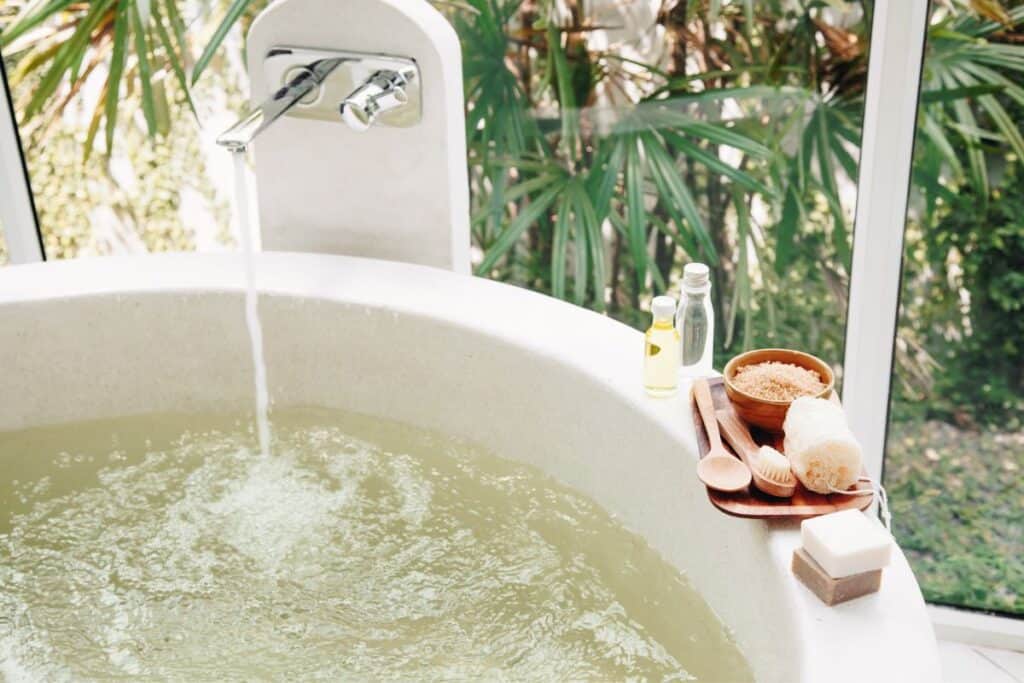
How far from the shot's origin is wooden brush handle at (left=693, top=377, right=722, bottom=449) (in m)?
1.43

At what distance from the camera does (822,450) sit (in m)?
1.29

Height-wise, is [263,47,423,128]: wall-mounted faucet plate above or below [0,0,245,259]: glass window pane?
above

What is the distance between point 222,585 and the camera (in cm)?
161

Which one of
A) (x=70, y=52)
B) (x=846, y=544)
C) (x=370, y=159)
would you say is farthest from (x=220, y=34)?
(x=846, y=544)

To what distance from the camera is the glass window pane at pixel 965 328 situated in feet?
7.13

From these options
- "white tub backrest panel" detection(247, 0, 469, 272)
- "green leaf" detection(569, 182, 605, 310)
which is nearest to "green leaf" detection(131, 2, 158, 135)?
"white tub backrest panel" detection(247, 0, 469, 272)

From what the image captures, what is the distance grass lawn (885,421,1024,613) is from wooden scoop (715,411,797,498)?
1.10 metres

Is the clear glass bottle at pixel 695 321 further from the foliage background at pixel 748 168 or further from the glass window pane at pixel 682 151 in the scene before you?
the glass window pane at pixel 682 151

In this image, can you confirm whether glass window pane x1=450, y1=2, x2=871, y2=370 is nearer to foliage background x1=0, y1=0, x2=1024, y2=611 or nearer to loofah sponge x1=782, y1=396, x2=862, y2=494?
foliage background x1=0, y1=0, x2=1024, y2=611

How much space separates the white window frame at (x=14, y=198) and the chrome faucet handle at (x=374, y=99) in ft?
3.41

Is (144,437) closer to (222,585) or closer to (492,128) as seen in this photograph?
(222,585)

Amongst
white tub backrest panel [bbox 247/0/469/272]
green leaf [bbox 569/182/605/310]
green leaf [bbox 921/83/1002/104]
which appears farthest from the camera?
green leaf [bbox 569/182/605/310]

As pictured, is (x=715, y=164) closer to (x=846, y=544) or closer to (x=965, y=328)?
(x=965, y=328)

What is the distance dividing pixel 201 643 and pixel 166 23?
1.79m
